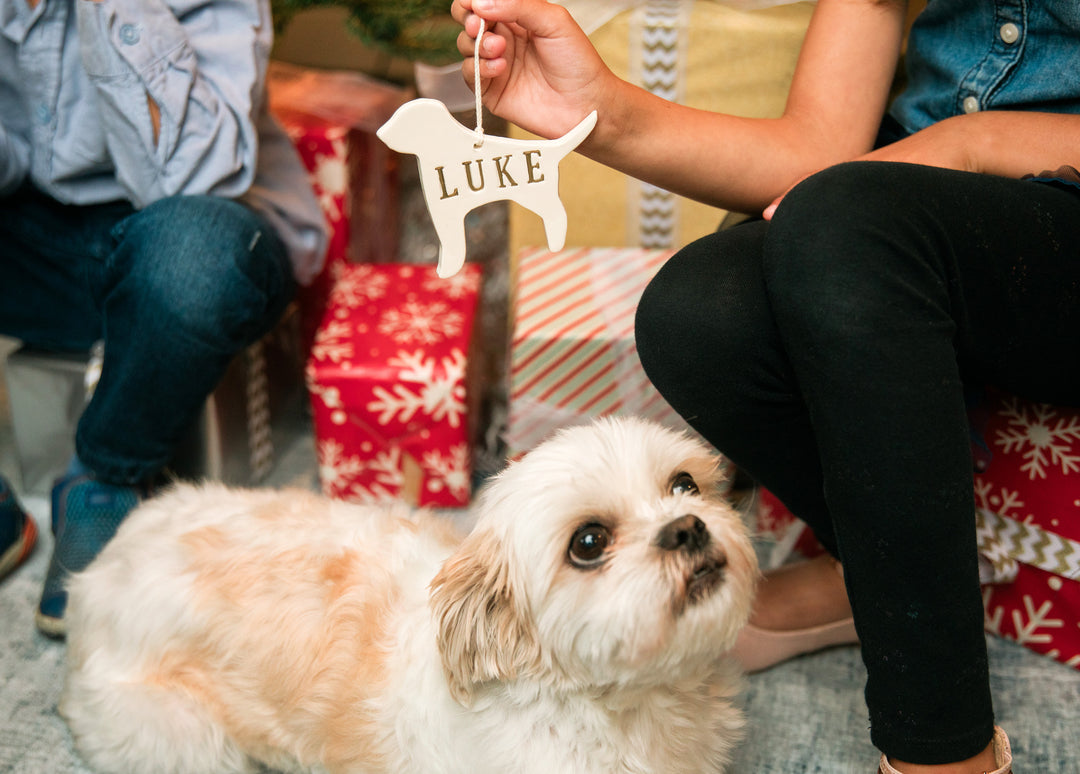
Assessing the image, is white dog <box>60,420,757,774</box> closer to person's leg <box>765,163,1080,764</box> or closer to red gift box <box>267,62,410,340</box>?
person's leg <box>765,163,1080,764</box>

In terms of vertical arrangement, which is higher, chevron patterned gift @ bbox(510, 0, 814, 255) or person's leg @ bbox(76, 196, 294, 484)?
chevron patterned gift @ bbox(510, 0, 814, 255)

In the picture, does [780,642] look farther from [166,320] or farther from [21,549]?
[21,549]

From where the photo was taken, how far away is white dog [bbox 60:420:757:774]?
0.72 metres

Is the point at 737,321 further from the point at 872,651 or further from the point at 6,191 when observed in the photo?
the point at 6,191

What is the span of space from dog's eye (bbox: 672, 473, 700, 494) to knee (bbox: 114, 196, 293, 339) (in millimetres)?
726

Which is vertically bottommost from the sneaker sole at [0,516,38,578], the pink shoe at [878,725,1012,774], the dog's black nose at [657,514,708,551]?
the sneaker sole at [0,516,38,578]

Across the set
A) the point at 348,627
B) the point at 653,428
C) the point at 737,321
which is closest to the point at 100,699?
the point at 348,627

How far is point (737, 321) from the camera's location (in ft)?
2.90

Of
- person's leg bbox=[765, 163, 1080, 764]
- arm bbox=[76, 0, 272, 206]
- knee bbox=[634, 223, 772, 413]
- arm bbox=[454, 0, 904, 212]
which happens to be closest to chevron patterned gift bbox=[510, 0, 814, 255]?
arm bbox=[454, 0, 904, 212]

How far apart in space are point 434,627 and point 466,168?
1.45 feet

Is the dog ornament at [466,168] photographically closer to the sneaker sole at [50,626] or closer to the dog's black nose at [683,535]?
the dog's black nose at [683,535]

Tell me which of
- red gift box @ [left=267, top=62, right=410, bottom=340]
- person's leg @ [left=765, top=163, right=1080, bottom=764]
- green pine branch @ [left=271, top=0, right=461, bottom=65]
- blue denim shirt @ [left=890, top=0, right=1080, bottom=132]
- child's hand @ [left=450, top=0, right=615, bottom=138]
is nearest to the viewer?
person's leg @ [left=765, top=163, right=1080, bottom=764]

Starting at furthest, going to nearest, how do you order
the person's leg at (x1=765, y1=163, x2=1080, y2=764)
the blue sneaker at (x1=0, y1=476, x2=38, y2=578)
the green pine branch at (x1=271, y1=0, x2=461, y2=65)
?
the green pine branch at (x1=271, y1=0, x2=461, y2=65) < the blue sneaker at (x1=0, y1=476, x2=38, y2=578) < the person's leg at (x1=765, y1=163, x2=1080, y2=764)

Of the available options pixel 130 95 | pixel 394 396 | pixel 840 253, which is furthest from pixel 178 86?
→ pixel 840 253
